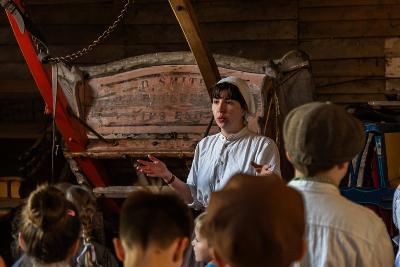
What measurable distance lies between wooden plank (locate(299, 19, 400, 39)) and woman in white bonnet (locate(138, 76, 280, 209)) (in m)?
3.48

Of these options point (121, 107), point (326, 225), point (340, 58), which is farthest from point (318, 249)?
point (340, 58)

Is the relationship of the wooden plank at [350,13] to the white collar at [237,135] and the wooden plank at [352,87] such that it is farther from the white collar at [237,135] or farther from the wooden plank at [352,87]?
the white collar at [237,135]

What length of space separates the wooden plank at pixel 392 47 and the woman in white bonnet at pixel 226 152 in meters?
3.56

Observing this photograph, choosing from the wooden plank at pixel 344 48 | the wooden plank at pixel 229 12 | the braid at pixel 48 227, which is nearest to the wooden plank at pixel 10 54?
the wooden plank at pixel 229 12

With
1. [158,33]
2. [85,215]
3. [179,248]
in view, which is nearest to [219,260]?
[179,248]

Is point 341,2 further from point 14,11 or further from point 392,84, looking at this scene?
point 14,11

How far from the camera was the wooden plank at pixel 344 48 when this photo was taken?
22.7 ft

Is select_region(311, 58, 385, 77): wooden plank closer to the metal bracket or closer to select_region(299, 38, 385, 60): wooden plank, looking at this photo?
select_region(299, 38, 385, 60): wooden plank

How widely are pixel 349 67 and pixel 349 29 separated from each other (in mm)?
410

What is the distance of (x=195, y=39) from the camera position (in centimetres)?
432

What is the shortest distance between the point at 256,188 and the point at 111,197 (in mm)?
3647

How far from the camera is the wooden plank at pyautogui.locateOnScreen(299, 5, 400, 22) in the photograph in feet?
22.4

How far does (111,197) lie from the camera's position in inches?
202

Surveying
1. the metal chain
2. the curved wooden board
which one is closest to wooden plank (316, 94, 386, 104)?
the curved wooden board
